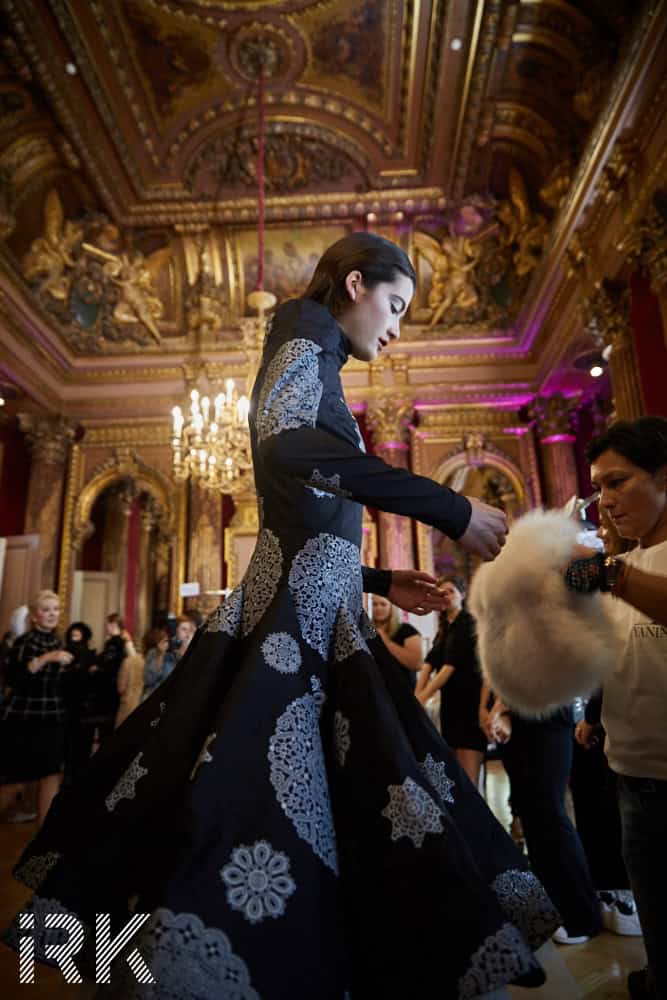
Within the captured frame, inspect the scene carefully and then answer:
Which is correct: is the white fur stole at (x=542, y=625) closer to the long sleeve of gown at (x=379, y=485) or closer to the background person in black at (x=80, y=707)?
the long sleeve of gown at (x=379, y=485)

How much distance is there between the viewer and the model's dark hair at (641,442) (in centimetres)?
158

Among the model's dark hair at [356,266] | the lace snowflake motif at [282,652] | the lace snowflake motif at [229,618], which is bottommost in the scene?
the lace snowflake motif at [282,652]

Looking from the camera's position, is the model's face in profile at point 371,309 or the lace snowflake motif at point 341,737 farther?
the model's face in profile at point 371,309

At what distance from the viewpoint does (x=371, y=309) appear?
152 cm

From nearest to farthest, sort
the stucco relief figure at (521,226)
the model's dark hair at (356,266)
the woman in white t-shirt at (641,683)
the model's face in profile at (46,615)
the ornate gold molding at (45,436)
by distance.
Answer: the woman in white t-shirt at (641,683)
the model's dark hair at (356,266)
the model's face in profile at (46,615)
the stucco relief figure at (521,226)
the ornate gold molding at (45,436)

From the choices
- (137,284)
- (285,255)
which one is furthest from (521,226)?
(137,284)

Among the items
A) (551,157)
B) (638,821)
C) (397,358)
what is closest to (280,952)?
(638,821)

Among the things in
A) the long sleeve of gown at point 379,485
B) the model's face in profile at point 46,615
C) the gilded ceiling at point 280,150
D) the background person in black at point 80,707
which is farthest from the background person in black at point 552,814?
the gilded ceiling at point 280,150

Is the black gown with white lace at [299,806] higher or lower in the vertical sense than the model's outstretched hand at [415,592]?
lower

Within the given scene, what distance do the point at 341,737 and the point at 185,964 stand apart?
39 cm

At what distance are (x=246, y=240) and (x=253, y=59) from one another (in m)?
2.68

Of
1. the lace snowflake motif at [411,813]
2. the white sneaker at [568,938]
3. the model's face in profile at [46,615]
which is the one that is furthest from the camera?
the model's face in profile at [46,615]

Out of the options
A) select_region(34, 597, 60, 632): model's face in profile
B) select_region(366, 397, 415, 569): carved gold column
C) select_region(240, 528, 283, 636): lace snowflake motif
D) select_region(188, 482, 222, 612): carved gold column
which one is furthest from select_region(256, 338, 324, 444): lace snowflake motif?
select_region(188, 482, 222, 612): carved gold column

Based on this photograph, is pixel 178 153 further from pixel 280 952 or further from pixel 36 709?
pixel 280 952
